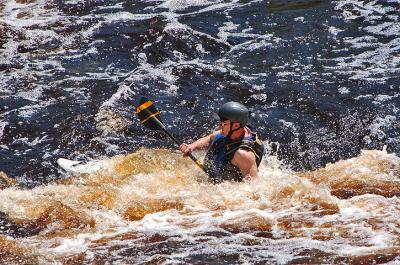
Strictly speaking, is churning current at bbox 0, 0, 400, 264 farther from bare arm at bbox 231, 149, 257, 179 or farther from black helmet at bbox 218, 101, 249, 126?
black helmet at bbox 218, 101, 249, 126

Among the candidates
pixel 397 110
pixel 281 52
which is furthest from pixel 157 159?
pixel 281 52

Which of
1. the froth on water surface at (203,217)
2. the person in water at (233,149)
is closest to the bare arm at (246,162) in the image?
the person in water at (233,149)

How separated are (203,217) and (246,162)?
Result: 857 millimetres

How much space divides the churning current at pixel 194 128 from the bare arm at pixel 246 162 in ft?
0.38

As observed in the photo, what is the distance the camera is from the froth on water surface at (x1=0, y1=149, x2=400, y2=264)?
5609 millimetres

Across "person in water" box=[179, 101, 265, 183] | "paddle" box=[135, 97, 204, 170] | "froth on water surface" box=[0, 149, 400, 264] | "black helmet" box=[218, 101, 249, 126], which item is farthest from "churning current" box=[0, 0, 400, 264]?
"black helmet" box=[218, 101, 249, 126]

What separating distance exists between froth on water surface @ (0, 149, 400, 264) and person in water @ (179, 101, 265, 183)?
13 centimetres

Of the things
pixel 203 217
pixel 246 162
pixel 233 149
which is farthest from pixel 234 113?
pixel 203 217

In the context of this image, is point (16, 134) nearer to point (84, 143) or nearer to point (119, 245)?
point (84, 143)

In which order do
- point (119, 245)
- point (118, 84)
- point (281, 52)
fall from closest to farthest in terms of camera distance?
point (119, 245), point (118, 84), point (281, 52)

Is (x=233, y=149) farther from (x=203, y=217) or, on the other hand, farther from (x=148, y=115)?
(x=148, y=115)

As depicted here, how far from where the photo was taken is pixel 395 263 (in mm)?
5234

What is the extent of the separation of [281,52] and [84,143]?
14.5 ft

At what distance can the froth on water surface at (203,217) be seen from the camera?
5.61m
